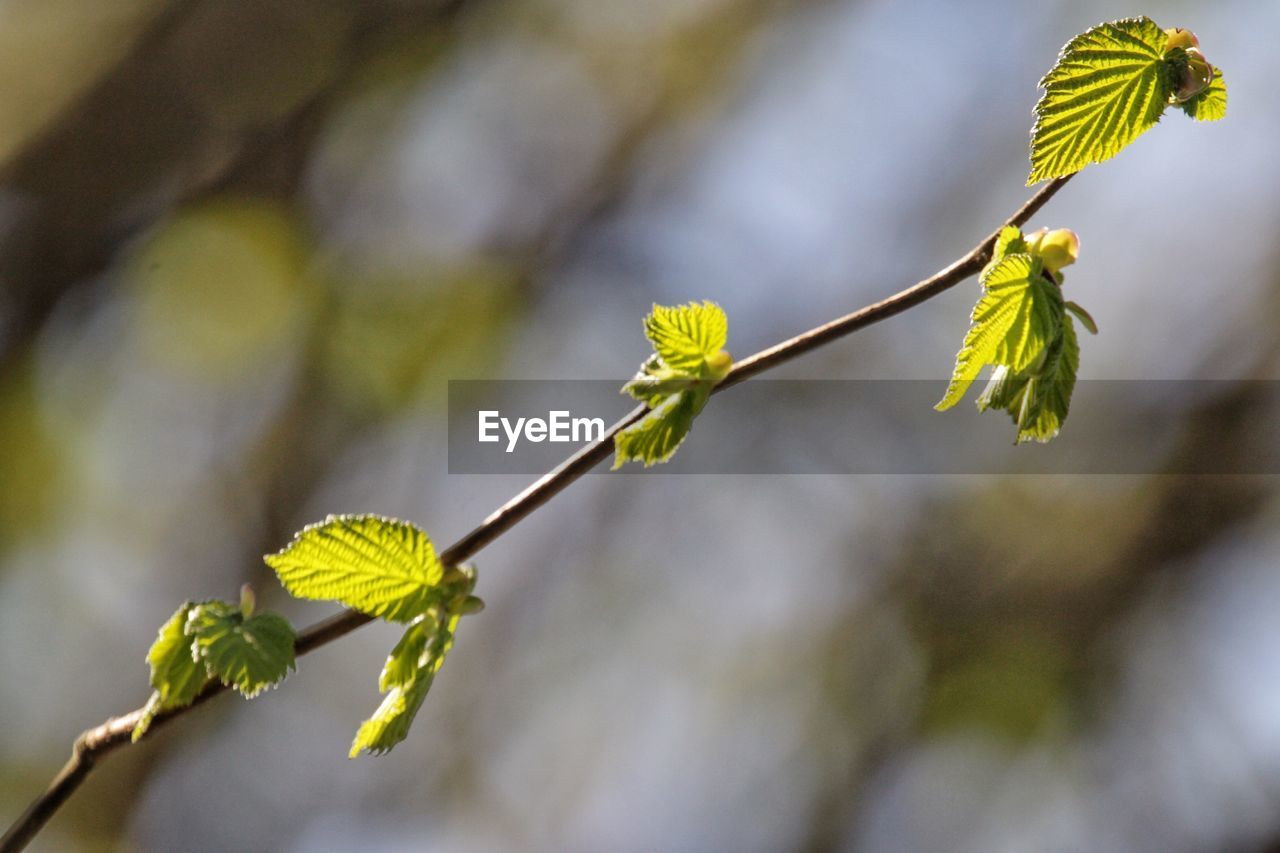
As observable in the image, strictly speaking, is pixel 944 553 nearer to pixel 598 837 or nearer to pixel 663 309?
pixel 598 837

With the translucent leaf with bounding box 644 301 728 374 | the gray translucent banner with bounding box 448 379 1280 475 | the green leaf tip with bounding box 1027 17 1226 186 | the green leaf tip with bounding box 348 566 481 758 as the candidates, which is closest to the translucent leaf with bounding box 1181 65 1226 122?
the green leaf tip with bounding box 1027 17 1226 186

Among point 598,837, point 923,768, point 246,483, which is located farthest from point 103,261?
point 923,768

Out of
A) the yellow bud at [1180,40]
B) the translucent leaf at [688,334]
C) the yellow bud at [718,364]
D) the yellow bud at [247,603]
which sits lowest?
the yellow bud at [247,603]

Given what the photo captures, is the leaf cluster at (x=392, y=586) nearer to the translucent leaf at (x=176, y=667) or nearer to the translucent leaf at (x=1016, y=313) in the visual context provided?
the translucent leaf at (x=176, y=667)

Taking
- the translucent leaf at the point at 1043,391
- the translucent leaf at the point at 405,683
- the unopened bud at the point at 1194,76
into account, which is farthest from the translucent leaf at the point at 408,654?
the unopened bud at the point at 1194,76

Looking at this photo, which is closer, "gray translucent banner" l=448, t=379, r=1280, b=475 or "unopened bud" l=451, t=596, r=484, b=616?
"unopened bud" l=451, t=596, r=484, b=616

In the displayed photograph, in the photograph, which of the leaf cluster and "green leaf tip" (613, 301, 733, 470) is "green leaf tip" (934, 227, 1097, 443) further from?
the leaf cluster

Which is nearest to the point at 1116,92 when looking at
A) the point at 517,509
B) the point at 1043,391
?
the point at 1043,391
